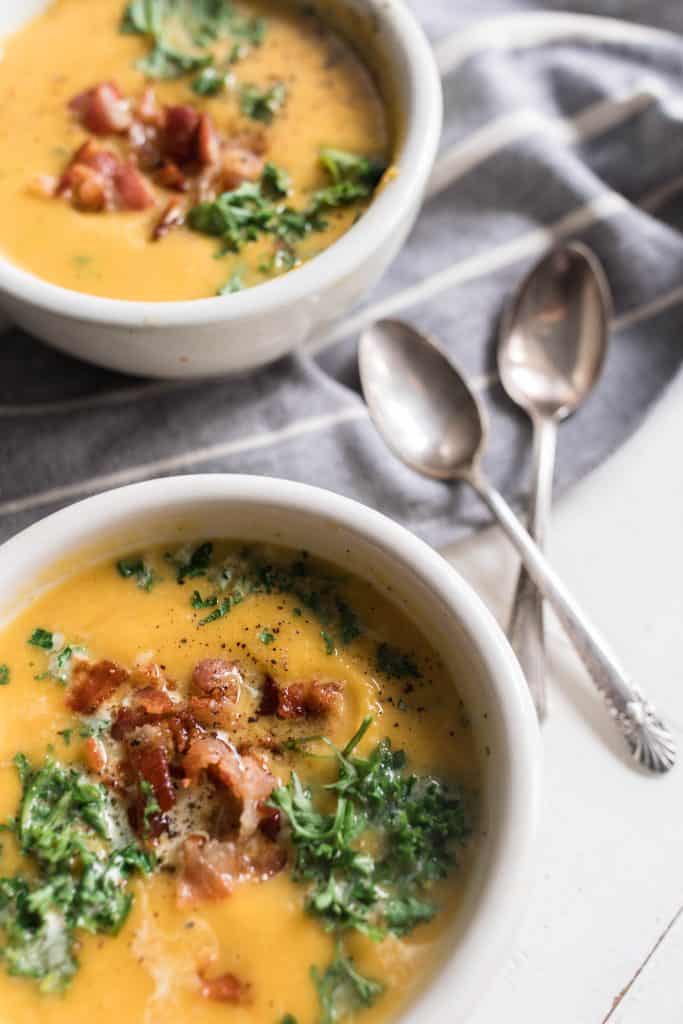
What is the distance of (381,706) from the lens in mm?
1945

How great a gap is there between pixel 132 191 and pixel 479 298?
79 cm

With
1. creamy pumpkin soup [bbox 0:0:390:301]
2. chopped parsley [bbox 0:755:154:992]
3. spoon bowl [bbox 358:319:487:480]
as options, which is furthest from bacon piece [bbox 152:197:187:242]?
chopped parsley [bbox 0:755:154:992]

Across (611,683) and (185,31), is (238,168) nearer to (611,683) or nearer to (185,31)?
(185,31)

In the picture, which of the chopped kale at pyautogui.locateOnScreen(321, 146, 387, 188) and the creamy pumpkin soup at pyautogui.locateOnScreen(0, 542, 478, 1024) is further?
the chopped kale at pyautogui.locateOnScreen(321, 146, 387, 188)

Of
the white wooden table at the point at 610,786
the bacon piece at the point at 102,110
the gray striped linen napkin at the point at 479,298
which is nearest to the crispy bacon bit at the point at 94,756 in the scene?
the gray striped linen napkin at the point at 479,298

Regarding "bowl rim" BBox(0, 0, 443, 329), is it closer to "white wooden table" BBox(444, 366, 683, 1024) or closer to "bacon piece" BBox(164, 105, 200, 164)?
"bacon piece" BBox(164, 105, 200, 164)

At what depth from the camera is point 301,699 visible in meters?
1.94

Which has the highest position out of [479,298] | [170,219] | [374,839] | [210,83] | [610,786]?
[210,83]

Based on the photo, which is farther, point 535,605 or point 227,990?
point 535,605

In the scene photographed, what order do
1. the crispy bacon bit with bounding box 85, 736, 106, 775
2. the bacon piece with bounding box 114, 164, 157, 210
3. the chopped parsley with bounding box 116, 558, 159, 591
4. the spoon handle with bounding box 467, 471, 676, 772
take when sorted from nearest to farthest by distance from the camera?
the crispy bacon bit with bounding box 85, 736, 106, 775 → the chopped parsley with bounding box 116, 558, 159, 591 → the spoon handle with bounding box 467, 471, 676, 772 → the bacon piece with bounding box 114, 164, 157, 210

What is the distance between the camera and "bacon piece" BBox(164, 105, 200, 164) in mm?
2520

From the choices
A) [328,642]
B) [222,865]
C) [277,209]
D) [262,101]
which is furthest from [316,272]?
[222,865]

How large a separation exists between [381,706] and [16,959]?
2.08ft

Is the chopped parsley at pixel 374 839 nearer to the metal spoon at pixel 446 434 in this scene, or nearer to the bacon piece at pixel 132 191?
the metal spoon at pixel 446 434
